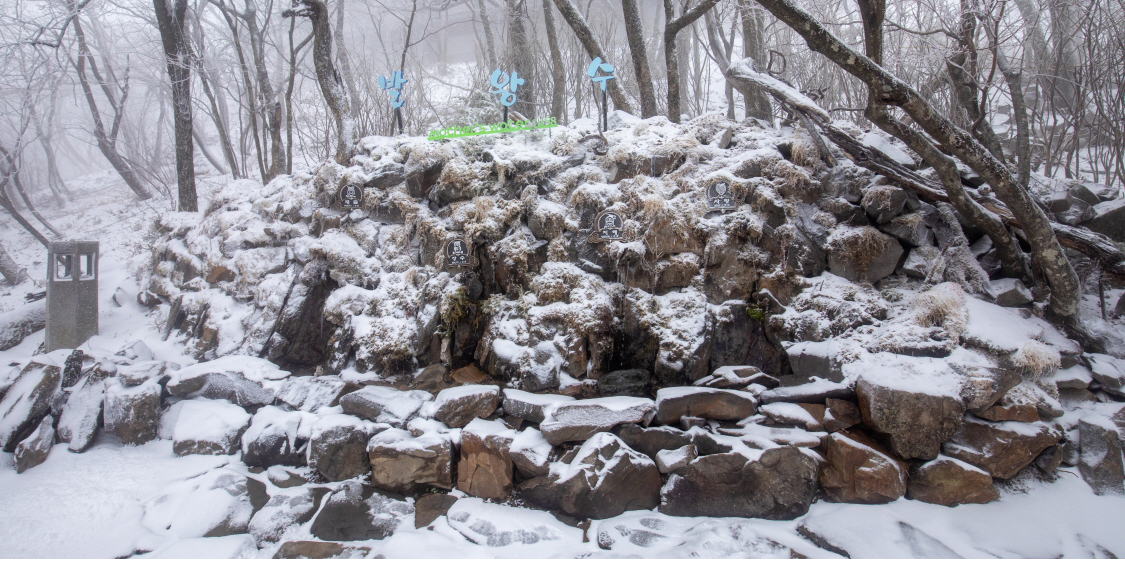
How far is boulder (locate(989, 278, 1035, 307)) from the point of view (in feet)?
14.6

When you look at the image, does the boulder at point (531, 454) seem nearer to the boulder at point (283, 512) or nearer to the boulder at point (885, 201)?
the boulder at point (283, 512)

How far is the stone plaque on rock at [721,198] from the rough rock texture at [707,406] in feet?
6.94

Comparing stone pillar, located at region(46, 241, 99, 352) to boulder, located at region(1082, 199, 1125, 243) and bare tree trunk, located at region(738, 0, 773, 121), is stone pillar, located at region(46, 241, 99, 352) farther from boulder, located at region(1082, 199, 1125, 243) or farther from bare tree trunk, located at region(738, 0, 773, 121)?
boulder, located at region(1082, 199, 1125, 243)

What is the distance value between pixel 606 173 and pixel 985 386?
4.12 metres

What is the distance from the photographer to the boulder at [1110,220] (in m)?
4.79

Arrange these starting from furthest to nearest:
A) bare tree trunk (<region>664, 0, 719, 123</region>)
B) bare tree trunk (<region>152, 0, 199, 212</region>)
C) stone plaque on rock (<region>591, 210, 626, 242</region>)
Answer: bare tree trunk (<region>152, 0, 199, 212</region>) < bare tree trunk (<region>664, 0, 719, 123</region>) < stone plaque on rock (<region>591, 210, 626, 242</region>)

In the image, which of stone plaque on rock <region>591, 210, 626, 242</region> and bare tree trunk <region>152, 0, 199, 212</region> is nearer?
stone plaque on rock <region>591, 210, 626, 242</region>

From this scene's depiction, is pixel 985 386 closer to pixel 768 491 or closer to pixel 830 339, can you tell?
pixel 830 339

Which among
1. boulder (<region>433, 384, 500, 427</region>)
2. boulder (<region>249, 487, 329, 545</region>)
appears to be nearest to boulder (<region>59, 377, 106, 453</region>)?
boulder (<region>249, 487, 329, 545</region>)

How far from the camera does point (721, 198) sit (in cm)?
525

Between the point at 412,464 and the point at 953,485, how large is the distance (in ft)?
14.3

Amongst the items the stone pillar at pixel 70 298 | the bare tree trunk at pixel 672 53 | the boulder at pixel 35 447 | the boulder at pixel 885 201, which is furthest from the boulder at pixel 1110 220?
the stone pillar at pixel 70 298

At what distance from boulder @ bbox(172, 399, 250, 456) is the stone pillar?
9.65 feet

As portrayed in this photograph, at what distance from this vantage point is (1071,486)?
3678 mm
